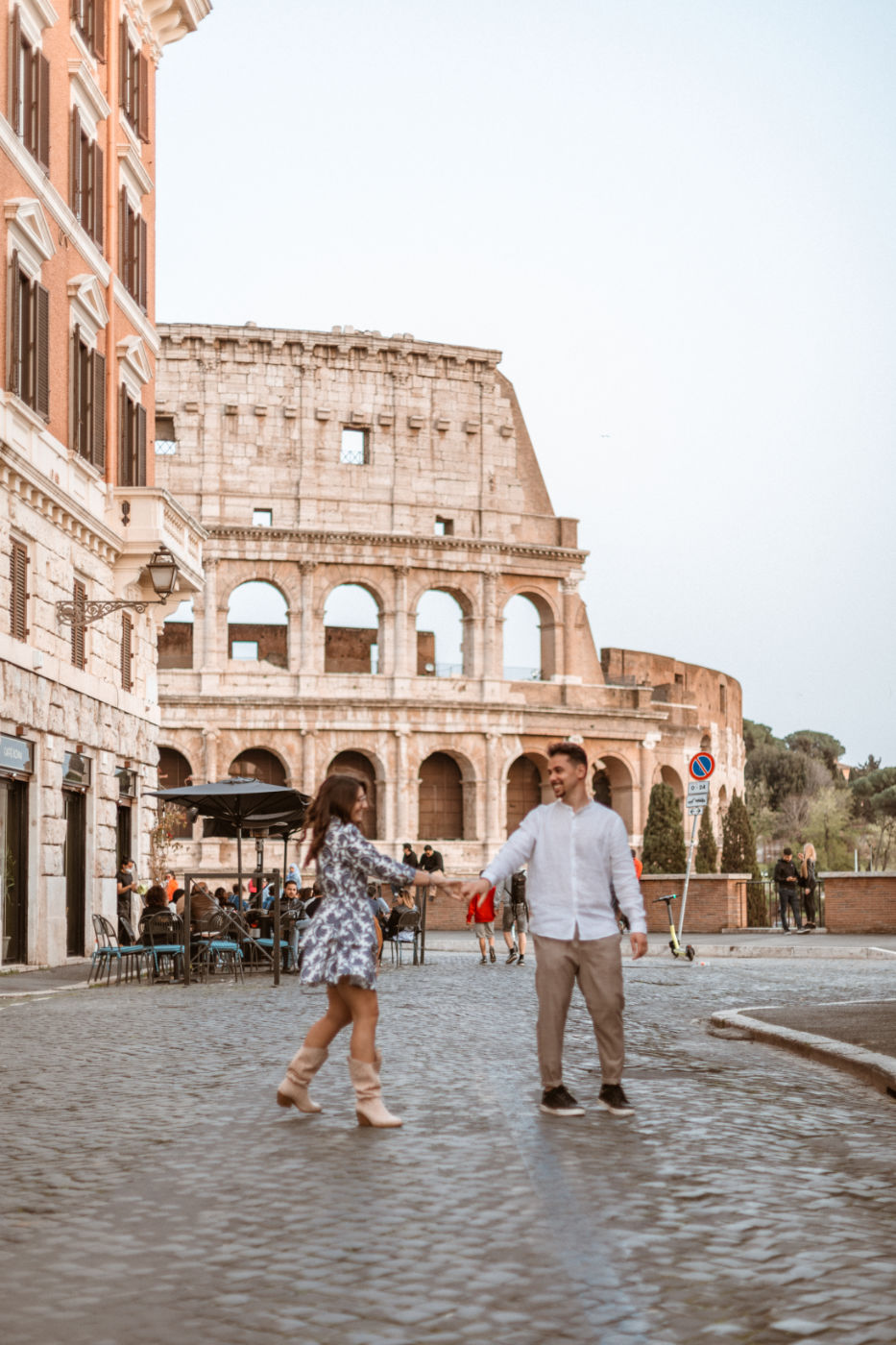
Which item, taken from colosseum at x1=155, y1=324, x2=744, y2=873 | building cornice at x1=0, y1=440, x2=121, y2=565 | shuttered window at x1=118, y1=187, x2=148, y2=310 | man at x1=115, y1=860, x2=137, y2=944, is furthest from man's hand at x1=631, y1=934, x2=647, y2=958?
colosseum at x1=155, y1=324, x2=744, y2=873

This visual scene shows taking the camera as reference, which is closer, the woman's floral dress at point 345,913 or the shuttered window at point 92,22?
the woman's floral dress at point 345,913

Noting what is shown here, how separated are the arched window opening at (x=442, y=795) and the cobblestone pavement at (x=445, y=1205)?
44.3 meters

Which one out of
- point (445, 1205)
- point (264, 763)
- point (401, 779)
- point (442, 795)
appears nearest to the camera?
point (445, 1205)

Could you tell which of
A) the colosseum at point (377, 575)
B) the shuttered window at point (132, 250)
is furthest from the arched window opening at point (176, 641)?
the shuttered window at point (132, 250)

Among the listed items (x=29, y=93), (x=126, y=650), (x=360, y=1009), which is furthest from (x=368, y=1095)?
(x=126, y=650)

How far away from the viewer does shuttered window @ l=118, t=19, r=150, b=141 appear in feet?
90.8

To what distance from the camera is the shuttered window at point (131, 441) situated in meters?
27.0

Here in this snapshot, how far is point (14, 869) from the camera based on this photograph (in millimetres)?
21734

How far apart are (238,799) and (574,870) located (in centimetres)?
1487

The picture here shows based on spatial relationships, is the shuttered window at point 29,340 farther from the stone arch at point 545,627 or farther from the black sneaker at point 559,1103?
the stone arch at point 545,627

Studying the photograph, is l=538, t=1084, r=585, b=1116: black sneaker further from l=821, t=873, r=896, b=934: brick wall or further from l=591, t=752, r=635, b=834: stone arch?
l=591, t=752, r=635, b=834: stone arch

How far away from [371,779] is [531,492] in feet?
34.3

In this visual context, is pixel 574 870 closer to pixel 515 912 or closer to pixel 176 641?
pixel 515 912

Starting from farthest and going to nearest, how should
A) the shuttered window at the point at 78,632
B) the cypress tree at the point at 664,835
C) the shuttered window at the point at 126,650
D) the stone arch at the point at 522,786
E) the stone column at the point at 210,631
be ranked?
the stone arch at the point at 522,786 < the stone column at the point at 210,631 < the cypress tree at the point at 664,835 < the shuttered window at the point at 126,650 < the shuttered window at the point at 78,632
